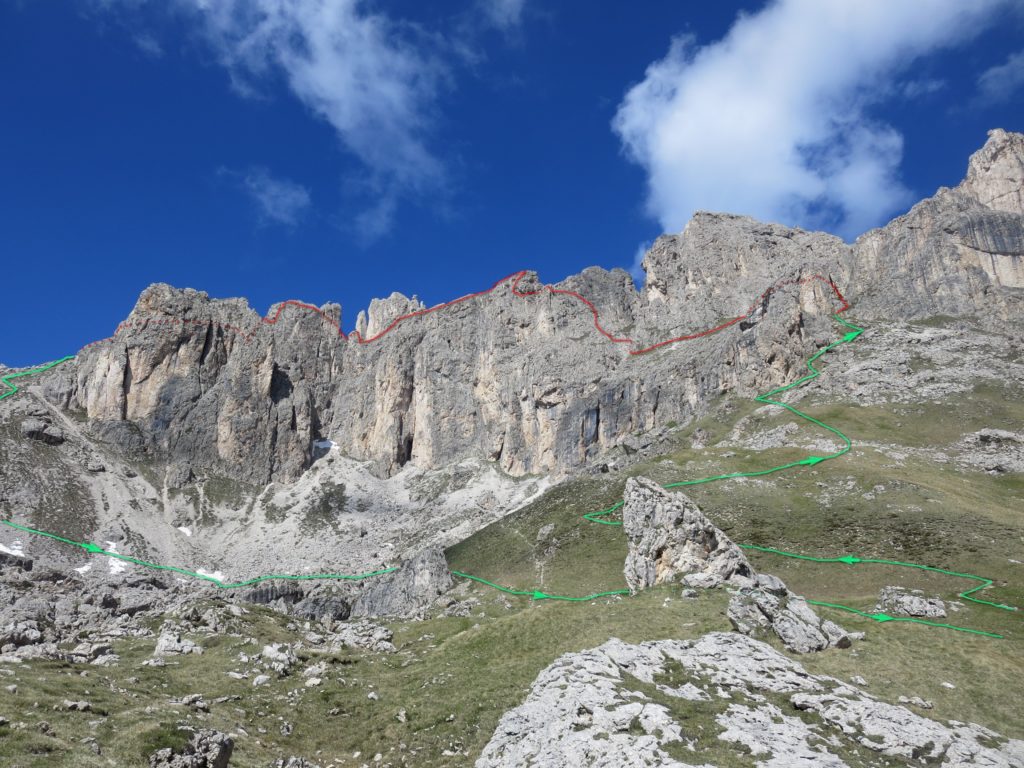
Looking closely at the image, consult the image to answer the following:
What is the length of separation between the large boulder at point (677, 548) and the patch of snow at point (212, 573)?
148723 millimetres

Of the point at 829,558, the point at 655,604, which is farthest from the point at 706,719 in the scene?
the point at 829,558

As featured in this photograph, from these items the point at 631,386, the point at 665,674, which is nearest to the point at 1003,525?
the point at 665,674

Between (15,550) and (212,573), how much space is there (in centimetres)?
4351

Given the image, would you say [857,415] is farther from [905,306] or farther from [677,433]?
[905,306]

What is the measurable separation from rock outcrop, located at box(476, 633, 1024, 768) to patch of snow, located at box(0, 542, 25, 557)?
167 meters

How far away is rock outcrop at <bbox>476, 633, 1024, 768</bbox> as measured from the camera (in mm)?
22891

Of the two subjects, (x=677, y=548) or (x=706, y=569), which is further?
(x=677, y=548)

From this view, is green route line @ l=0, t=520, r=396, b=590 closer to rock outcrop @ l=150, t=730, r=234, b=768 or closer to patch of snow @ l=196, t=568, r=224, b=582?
patch of snow @ l=196, t=568, r=224, b=582

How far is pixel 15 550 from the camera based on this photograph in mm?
150375

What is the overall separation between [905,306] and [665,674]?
190 metres

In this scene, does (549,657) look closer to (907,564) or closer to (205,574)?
(907,564)

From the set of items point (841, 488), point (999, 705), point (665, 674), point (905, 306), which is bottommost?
point (999, 705)

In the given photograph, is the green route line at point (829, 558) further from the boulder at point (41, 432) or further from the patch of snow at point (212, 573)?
the boulder at point (41, 432)

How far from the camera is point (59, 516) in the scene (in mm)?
169500
